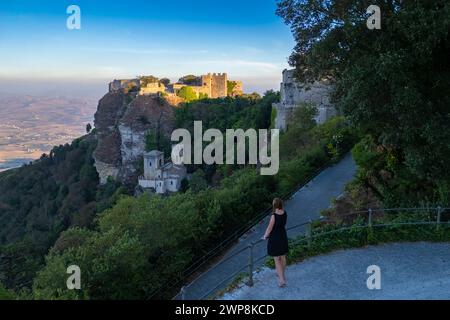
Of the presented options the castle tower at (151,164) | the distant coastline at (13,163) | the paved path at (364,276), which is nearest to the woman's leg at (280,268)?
the paved path at (364,276)

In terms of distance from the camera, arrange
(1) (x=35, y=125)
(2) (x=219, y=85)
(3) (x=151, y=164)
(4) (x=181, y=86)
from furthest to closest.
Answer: (1) (x=35, y=125), (2) (x=219, y=85), (4) (x=181, y=86), (3) (x=151, y=164)

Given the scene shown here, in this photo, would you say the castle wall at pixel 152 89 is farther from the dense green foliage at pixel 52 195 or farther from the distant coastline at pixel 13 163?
the distant coastline at pixel 13 163

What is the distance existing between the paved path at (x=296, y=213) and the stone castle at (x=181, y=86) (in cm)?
5510

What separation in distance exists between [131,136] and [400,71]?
59.9m

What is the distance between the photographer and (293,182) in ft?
65.0

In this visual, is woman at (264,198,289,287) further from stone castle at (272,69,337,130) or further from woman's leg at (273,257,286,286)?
stone castle at (272,69,337,130)

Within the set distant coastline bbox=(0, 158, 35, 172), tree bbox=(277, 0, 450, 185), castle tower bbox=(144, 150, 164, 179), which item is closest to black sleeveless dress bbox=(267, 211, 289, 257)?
tree bbox=(277, 0, 450, 185)

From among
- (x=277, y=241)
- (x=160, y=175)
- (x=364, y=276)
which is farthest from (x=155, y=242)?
(x=160, y=175)

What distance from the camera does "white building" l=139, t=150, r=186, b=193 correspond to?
52.6 m

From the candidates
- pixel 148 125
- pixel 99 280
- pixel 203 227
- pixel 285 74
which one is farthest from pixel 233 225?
pixel 148 125

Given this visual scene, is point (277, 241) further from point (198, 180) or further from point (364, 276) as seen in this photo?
point (198, 180)

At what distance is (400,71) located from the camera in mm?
9984

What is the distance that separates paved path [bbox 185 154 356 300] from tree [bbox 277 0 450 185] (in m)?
4.78
